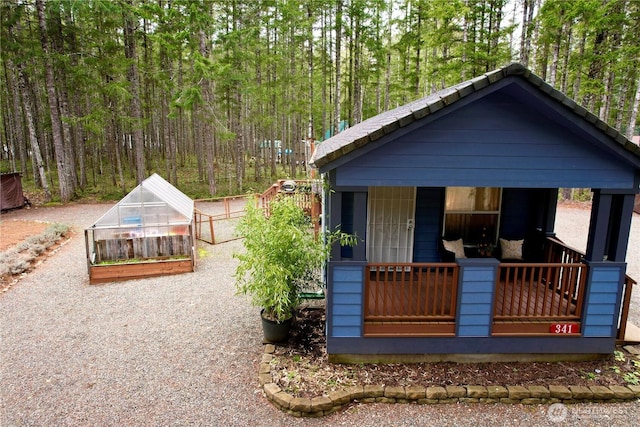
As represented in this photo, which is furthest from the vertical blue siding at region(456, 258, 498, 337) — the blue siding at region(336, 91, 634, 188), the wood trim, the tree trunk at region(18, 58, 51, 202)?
the tree trunk at region(18, 58, 51, 202)

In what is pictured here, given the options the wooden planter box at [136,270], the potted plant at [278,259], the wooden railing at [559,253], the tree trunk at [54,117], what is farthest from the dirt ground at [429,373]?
the tree trunk at [54,117]

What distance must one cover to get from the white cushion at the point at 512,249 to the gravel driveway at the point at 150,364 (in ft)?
7.79

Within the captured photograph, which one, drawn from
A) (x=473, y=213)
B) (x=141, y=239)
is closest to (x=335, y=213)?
(x=473, y=213)

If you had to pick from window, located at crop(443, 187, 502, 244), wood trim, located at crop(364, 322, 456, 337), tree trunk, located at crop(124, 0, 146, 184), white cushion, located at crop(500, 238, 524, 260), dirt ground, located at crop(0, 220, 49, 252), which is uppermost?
tree trunk, located at crop(124, 0, 146, 184)

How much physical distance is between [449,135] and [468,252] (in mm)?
2984

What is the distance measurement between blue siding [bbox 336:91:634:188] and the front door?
1792 mm

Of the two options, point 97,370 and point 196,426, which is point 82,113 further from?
point 196,426

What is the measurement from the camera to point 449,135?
4547mm

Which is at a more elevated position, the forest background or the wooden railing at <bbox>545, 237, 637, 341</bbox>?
the forest background

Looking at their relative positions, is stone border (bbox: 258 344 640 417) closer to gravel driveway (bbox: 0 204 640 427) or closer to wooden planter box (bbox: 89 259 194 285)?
gravel driveway (bbox: 0 204 640 427)

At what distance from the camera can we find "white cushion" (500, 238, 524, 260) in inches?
259

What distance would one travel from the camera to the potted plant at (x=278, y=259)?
16.3ft

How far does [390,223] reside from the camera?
21.5ft

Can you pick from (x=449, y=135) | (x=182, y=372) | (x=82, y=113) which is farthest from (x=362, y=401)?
(x=82, y=113)
